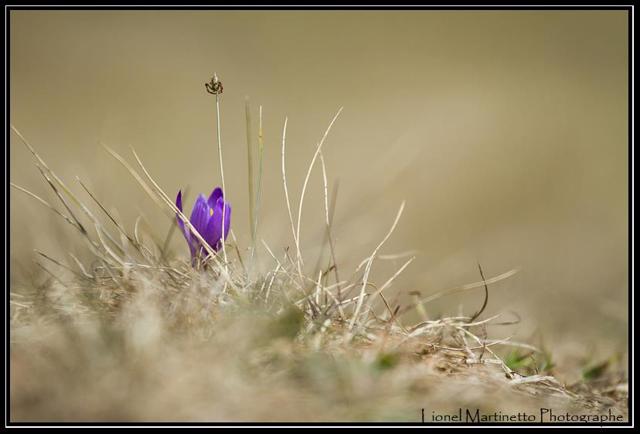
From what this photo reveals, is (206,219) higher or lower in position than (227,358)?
higher

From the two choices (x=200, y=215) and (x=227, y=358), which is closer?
(x=227, y=358)

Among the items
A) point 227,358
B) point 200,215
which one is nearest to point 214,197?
point 200,215

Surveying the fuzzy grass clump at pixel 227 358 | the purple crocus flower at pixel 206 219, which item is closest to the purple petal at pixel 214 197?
the purple crocus flower at pixel 206 219

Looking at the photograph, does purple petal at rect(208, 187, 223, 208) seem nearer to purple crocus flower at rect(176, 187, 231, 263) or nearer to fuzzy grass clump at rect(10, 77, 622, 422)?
purple crocus flower at rect(176, 187, 231, 263)

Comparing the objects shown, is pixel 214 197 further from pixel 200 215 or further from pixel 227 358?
pixel 227 358

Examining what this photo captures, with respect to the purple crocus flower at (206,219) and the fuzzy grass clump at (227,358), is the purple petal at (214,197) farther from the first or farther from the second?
the fuzzy grass clump at (227,358)

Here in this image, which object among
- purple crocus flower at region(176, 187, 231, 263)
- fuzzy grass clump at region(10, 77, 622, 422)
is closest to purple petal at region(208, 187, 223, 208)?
purple crocus flower at region(176, 187, 231, 263)
